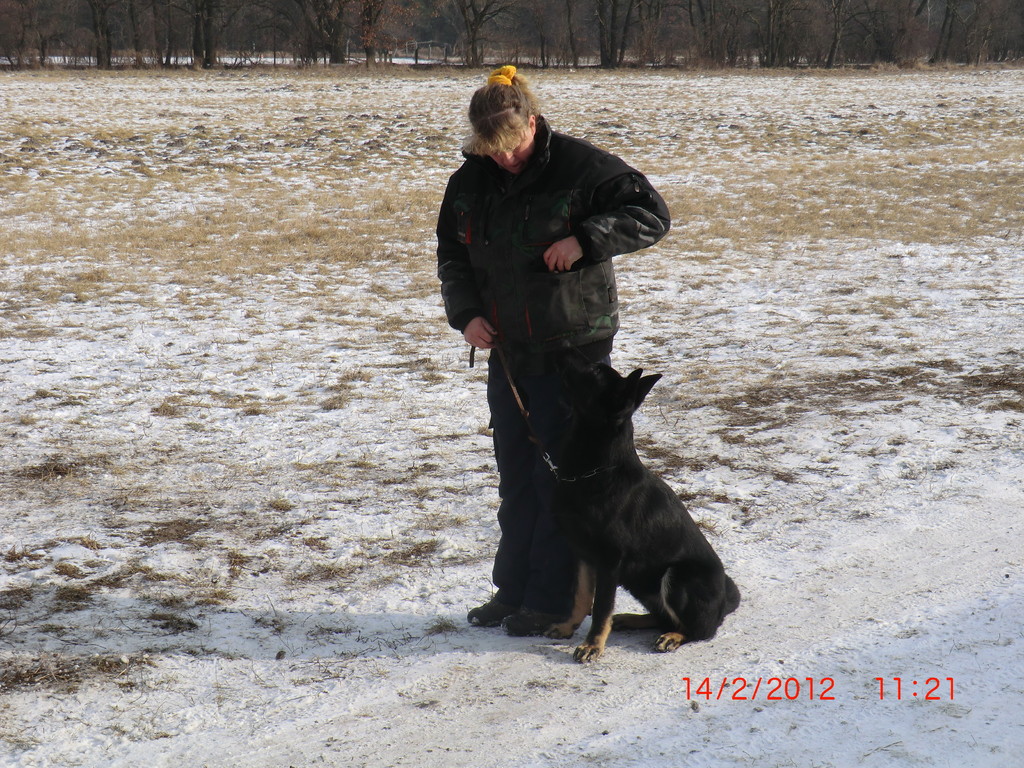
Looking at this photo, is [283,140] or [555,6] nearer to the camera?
[283,140]

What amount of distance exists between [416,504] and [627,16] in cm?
3895

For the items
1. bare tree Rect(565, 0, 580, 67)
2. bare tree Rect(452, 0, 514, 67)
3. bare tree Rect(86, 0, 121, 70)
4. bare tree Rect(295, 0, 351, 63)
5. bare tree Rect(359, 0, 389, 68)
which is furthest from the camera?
bare tree Rect(565, 0, 580, 67)

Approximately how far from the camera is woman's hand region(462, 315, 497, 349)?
307 cm

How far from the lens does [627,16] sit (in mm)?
39125

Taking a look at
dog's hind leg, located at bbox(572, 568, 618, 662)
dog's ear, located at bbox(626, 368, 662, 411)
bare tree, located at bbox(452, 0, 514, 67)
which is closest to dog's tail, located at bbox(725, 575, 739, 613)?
dog's hind leg, located at bbox(572, 568, 618, 662)

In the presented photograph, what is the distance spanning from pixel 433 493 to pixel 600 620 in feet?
5.44

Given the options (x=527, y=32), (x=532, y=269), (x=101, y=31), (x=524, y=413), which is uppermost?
(x=527, y=32)

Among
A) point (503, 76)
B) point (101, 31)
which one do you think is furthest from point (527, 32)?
point (503, 76)

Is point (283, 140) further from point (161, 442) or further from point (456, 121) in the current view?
point (161, 442)

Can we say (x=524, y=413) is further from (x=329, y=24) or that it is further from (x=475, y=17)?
(x=329, y=24)

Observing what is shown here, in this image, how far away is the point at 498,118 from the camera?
2.74 metres

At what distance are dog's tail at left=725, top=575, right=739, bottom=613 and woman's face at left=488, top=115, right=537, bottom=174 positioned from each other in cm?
163

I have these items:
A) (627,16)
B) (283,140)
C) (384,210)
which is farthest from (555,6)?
(384,210)

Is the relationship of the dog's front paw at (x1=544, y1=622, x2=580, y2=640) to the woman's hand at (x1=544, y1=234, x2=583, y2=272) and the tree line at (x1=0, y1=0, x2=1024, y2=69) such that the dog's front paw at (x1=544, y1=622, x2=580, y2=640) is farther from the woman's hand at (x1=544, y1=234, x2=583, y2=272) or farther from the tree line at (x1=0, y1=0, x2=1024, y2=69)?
the tree line at (x1=0, y1=0, x2=1024, y2=69)
